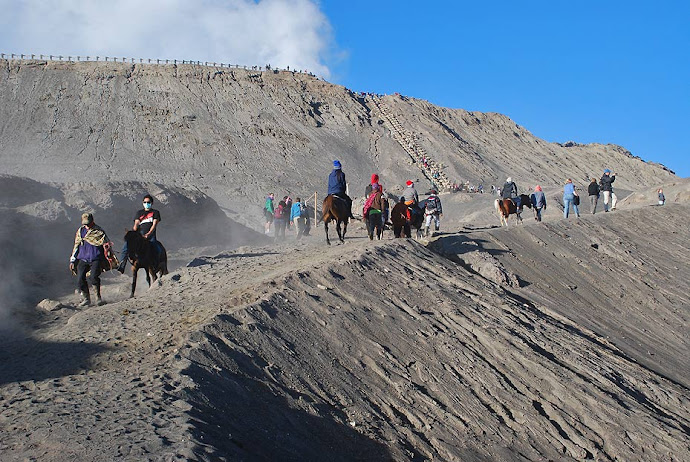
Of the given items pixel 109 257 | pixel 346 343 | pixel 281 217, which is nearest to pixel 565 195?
pixel 281 217

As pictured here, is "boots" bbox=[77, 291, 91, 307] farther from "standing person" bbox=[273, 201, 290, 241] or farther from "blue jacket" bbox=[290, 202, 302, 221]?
"standing person" bbox=[273, 201, 290, 241]

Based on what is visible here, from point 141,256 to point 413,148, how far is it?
60.8 meters

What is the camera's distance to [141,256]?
12.8m

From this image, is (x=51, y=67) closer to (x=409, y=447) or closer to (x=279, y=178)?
(x=279, y=178)

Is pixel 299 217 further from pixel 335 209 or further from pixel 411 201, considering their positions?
pixel 335 209

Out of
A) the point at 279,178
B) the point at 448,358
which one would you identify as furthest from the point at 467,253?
the point at 279,178

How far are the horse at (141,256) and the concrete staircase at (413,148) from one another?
50.2 metres

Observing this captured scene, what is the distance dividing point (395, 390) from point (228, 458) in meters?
3.61

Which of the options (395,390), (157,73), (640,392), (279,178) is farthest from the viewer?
(157,73)

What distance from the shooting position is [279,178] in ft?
186

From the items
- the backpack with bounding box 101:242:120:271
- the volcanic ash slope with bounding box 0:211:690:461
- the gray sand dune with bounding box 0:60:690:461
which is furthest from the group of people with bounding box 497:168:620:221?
the backpack with bounding box 101:242:120:271

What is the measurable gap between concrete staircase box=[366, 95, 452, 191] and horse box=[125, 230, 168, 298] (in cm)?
5021

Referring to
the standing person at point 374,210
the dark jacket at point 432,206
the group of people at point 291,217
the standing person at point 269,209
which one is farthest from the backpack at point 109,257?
the standing person at point 269,209

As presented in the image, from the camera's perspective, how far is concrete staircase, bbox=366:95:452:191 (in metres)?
66.2
